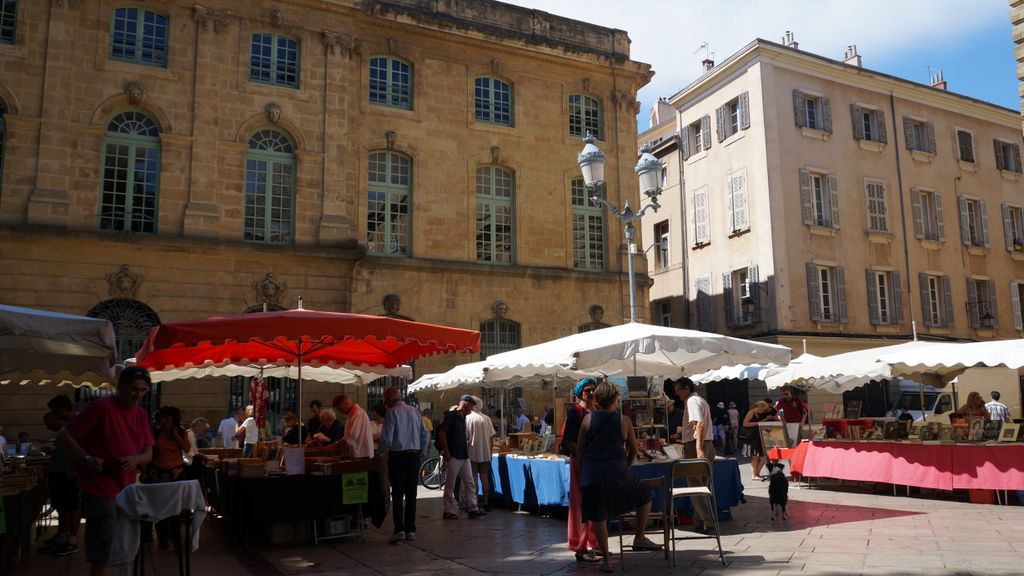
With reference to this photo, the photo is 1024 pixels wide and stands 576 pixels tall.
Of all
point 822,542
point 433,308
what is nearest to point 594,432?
point 822,542

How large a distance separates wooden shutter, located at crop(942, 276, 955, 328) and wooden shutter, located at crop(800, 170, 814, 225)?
6.19m

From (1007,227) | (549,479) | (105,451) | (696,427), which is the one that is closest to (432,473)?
(549,479)

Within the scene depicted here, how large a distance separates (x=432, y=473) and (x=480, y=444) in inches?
189

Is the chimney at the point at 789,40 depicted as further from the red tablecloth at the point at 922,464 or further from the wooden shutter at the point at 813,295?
the red tablecloth at the point at 922,464

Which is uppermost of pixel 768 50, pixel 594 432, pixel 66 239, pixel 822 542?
pixel 768 50

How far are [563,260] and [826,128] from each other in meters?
11.5

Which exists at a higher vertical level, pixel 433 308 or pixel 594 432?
pixel 433 308

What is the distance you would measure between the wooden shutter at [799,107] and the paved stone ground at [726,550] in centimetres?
1803

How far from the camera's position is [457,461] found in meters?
11.2

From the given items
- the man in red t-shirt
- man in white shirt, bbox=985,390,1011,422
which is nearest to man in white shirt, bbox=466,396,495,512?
the man in red t-shirt

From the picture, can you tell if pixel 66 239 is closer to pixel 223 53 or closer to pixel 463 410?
pixel 223 53

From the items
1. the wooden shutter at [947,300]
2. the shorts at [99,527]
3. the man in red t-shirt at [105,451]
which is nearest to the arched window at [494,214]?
the man in red t-shirt at [105,451]

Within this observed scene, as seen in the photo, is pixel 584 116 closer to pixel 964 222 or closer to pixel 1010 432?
pixel 1010 432

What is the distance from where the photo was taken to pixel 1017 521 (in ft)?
30.2
